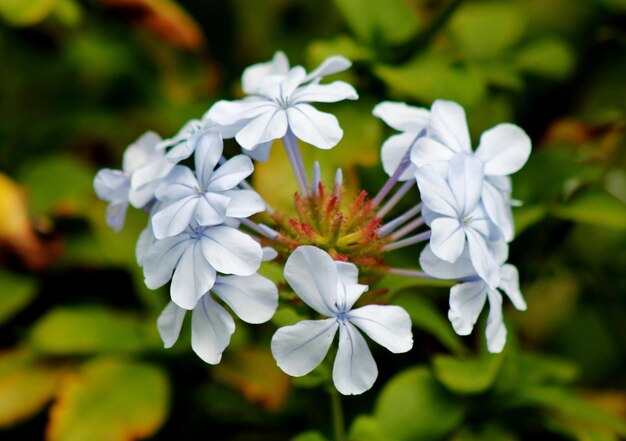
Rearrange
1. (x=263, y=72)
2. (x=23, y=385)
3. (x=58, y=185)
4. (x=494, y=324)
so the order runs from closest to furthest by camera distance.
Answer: (x=494, y=324)
(x=263, y=72)
(x=23, y=385)
(x=58, y=185)

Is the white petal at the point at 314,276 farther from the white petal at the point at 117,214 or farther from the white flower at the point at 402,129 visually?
the white petal at the point at 117,214

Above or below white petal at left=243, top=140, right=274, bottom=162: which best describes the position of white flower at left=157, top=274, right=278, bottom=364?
below

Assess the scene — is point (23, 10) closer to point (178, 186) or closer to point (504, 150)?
point (178, 186)

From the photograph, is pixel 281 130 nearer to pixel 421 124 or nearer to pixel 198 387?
pixel 421 124

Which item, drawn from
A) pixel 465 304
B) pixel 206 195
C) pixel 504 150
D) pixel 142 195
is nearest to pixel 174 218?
pixel 206 195

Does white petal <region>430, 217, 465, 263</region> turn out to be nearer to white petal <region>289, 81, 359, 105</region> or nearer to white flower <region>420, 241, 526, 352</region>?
white flower <region>420, 241, 526, 352</region>

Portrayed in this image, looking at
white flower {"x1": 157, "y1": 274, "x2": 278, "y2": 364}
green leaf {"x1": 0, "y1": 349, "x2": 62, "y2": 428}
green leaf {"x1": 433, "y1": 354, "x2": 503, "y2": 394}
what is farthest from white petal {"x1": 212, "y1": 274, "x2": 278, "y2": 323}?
green leaf {"x1": 0, "y1": 349, "x2": 62, "y2": 428}

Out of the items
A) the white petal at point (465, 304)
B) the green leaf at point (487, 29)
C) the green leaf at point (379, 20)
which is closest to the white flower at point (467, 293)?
the white petal at point (465, 304)
